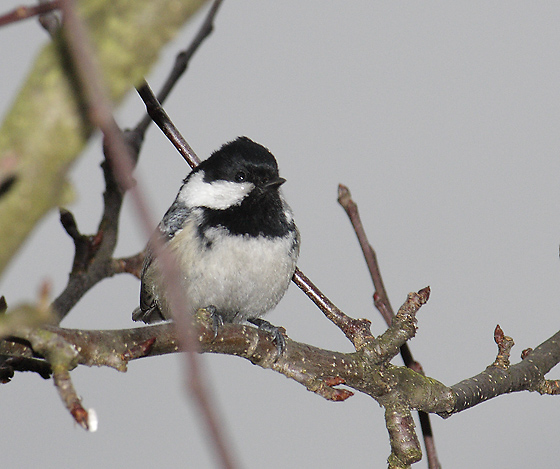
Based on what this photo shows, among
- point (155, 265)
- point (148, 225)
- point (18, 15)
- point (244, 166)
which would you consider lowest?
point (148, 225)

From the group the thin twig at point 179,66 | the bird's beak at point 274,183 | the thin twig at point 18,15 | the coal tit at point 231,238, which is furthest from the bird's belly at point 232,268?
the thin twig at point 18,15

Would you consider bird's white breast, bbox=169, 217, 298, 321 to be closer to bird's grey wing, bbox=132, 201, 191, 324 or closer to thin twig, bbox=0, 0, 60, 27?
bird's grey wing, bbox=132, 201, 191, 324

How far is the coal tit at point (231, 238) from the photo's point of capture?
1.09m

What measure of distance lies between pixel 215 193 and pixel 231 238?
0.45 ft

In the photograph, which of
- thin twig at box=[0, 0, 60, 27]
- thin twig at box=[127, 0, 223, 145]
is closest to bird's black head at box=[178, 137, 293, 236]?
thin twig at box=[127, 0, 223, 145]

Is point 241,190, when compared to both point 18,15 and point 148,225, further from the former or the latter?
point 148,225

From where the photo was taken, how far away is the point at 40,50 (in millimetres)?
405

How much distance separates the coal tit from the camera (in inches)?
42.9

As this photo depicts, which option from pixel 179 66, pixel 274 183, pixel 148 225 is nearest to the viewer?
pixel 148 225

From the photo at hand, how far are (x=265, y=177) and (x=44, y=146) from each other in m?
0.82

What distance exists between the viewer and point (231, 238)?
110cm

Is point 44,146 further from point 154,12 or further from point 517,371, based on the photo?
point 517,371

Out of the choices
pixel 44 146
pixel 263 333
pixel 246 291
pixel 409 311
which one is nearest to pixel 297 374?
pixel 263 333

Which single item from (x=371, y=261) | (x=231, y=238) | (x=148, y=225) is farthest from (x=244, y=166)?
(x=148, y=225)
